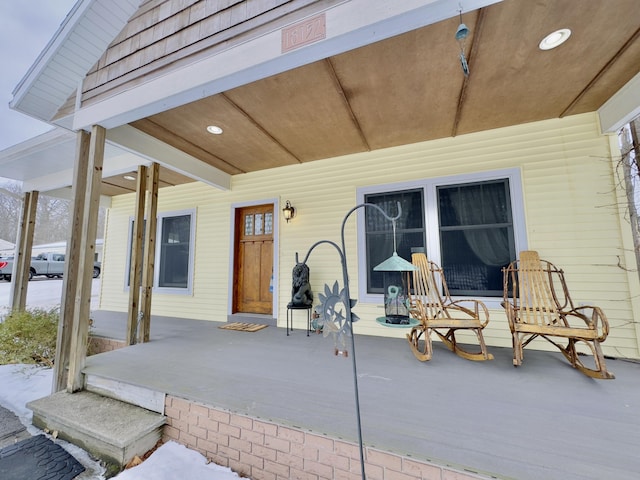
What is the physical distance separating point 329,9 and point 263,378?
2988 mm

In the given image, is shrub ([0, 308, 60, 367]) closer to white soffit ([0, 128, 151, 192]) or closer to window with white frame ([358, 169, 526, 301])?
white soffit ([0, 128, 151, 192])

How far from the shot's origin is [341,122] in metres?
3.38

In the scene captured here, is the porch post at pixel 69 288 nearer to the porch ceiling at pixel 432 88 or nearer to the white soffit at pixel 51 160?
the white soffit at pixel 51 160

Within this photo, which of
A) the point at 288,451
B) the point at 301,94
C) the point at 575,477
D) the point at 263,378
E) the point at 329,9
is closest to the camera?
the point at 575,477

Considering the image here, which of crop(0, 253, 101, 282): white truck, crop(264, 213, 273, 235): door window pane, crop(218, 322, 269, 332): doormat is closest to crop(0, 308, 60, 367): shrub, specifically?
crop(218, 322, 269, 332): doormat

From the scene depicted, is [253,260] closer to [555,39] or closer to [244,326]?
[244,326]

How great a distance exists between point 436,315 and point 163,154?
4296 mm

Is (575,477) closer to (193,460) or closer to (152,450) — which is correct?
(193,460)

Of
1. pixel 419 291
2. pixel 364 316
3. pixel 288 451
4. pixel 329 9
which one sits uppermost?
pixel 329 9

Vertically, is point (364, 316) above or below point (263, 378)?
above

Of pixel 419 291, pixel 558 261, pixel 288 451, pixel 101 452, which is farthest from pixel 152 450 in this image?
pixel 558 261

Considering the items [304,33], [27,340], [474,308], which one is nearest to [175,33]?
[304,33]

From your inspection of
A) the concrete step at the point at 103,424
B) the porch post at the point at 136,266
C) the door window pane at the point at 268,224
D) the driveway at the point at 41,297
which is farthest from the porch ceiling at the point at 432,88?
the driveway at the point at 41,297

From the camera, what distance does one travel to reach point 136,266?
12.3ft
